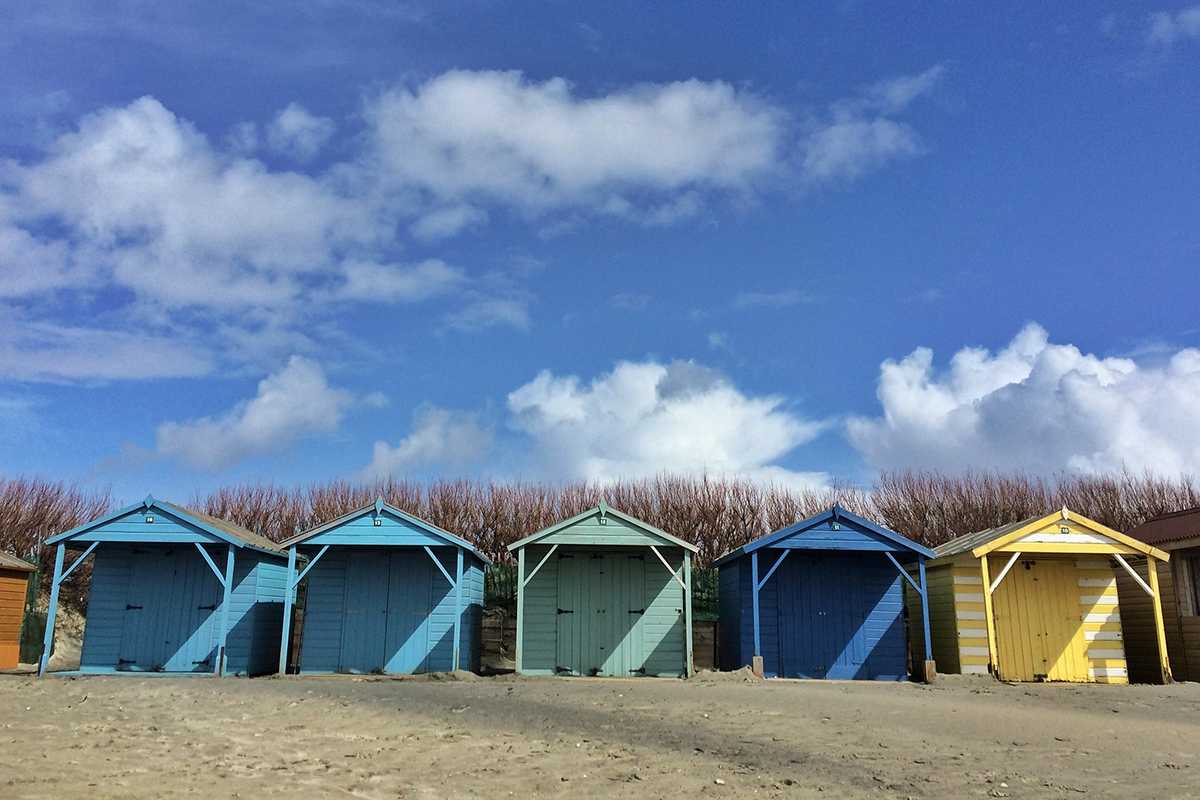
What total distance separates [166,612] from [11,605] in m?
4.72

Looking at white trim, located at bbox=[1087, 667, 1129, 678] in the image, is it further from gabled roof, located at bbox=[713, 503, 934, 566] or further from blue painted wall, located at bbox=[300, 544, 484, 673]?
blue painted wall, located at bbox=[300, 544, 484, 673]

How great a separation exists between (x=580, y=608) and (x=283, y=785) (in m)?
10.7

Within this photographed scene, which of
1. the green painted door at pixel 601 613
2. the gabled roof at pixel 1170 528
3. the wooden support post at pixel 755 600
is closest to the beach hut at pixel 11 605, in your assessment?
the green painted door at pixel 601 613

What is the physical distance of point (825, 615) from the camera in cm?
1894

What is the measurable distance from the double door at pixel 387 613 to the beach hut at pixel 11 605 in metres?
7.90

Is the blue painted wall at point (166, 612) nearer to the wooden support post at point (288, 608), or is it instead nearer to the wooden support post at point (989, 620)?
the wooden support post at point (288, 608)

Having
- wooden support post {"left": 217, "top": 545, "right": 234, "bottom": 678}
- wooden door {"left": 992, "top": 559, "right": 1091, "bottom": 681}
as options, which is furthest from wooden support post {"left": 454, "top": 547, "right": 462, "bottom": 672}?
wooden door {"left": 992, "top": 559, "right": 1091, "bottom": 681}

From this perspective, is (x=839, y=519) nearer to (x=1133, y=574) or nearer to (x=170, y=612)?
(x=1133, y=574)

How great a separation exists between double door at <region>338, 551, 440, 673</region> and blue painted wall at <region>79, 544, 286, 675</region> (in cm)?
201

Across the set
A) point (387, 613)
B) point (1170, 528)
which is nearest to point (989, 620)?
point (1170, 528)

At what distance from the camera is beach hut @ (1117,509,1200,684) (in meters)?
18.8

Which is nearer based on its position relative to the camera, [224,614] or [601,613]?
[224,614]

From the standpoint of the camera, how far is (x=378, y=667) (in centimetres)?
1859

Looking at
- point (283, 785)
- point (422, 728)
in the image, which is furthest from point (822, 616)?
point (283, 785)
